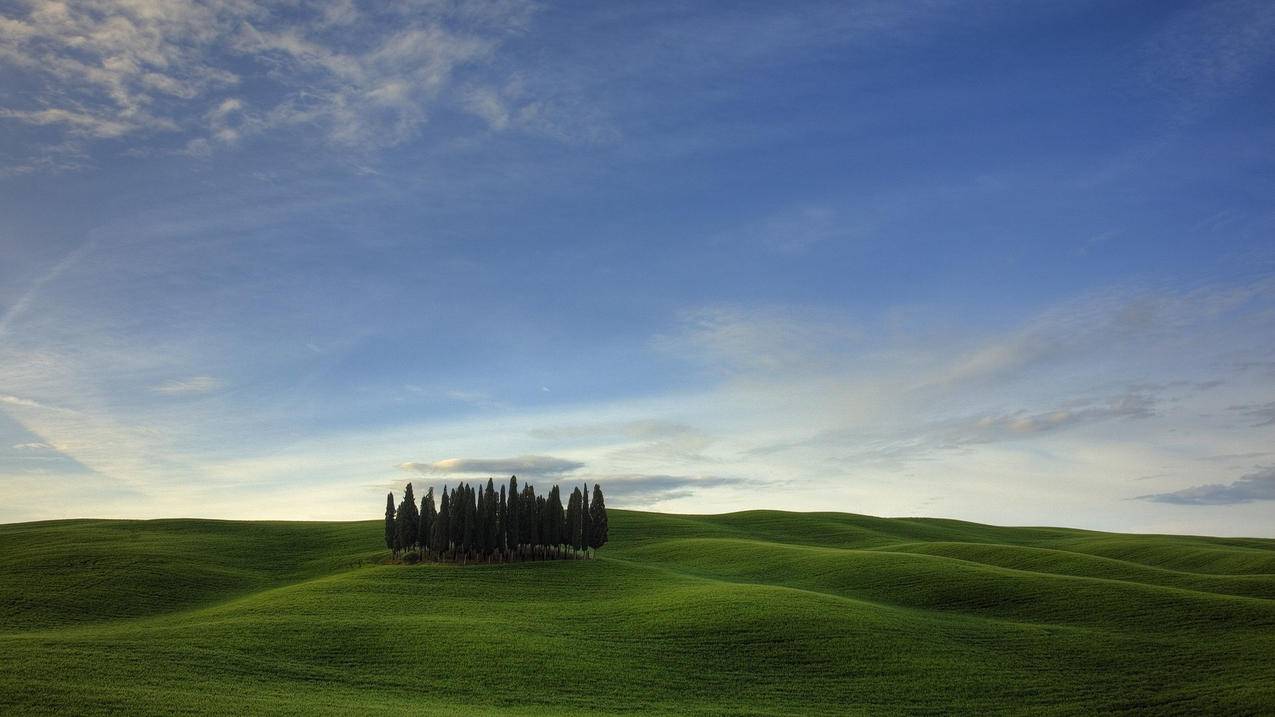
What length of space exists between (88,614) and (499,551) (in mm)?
35251

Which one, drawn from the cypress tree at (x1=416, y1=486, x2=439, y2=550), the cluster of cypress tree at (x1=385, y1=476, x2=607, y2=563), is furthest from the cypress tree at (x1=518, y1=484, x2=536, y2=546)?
the cypress tree at (x1=416, y1=486, x2=439, y2=550)

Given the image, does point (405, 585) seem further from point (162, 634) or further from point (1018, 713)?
point (1018, 713)

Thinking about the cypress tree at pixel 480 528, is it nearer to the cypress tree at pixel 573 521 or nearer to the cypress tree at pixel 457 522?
the cypress tree at pixel 457 522

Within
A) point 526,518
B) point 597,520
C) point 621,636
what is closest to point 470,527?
point 526,518

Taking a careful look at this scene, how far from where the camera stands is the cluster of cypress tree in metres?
80.9

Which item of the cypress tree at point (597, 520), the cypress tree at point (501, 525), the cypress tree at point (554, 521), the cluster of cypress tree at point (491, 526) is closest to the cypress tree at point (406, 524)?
the cluster of cypress tree at point (491, 526)

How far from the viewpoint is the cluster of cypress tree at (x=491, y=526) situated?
3184 inches

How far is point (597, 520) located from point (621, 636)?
135ft

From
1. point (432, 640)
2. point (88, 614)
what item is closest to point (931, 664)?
point (432, 640)

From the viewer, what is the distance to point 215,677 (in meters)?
Result: 35.8

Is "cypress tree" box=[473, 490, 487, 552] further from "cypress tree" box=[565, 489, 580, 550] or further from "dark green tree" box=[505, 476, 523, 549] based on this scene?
"cypress tree" box=[565, 489, 580, 550]

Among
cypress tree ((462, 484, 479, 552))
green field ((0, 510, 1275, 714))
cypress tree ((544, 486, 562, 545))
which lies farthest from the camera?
cypress tree ((544, 486, 562, 545))

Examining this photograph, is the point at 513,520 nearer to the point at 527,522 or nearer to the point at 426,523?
the point at 527,522

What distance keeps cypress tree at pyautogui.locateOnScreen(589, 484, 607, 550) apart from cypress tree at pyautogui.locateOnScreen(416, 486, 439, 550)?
57.5 ft
